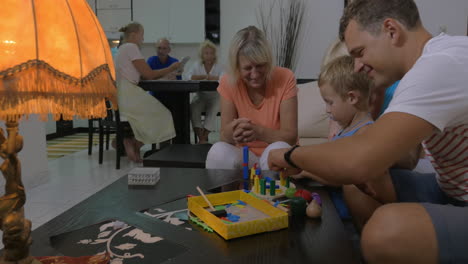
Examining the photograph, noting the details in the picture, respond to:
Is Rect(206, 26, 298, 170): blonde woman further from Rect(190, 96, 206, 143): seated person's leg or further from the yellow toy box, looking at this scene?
Rect(190, 96, 206, 143): seated person's leg

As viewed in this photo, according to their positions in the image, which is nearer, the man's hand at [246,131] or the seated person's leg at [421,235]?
the seated person's leg at [421,235]

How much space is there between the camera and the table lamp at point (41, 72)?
523 millimetres

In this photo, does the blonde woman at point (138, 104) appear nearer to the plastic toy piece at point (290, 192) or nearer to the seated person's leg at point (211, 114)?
the seated person's leg at point (211, 114)

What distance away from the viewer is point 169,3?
562 cm

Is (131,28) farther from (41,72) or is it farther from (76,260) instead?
(41,72)

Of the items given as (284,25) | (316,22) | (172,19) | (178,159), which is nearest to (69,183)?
(178,159)

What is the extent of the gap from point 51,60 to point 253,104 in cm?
151

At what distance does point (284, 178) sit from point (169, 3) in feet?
16.2

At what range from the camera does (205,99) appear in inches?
172

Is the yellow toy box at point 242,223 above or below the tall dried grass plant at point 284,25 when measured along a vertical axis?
below

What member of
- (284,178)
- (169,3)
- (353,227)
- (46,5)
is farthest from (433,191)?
(169,3)

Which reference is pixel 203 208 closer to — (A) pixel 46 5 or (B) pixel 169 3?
(A) pixel 46 5

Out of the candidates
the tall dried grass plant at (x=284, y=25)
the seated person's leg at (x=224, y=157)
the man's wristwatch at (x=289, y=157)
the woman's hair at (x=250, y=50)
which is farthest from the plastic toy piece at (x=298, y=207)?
the tall dried grass plant at (x=284, y=25)

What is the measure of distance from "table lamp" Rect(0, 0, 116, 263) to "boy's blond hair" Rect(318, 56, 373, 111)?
41.5 inches
